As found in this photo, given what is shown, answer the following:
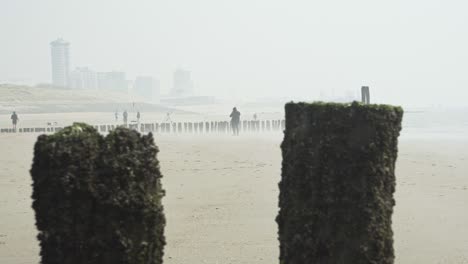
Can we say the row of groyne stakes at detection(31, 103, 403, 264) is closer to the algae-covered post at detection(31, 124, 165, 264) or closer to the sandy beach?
the algae-covered post at detection(31, 124, 165, 264)

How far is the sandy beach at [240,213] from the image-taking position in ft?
31.4

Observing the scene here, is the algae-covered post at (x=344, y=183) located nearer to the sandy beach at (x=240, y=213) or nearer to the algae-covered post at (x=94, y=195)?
the algae-covered post at (x=94, y=195)

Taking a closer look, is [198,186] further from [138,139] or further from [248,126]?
[248,126]

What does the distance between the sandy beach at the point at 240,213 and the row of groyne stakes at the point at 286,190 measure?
3.37 meters

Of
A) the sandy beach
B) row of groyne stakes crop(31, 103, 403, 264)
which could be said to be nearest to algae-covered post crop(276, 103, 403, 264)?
row of groyne stakes crop(31, 103, 403, 264)

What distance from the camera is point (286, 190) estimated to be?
238 inches

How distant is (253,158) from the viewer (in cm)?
2258

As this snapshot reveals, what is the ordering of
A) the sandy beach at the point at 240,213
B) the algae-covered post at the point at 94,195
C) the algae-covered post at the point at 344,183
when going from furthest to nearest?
the sandy beach at the point at 240,213
the algae-covered post at the point at 344,183
the algae-covered post at the point at 94,195

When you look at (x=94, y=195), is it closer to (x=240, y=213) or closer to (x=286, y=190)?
(x=286, y=190)

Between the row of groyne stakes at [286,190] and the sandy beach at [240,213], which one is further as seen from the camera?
the sandy beach at [240,213]

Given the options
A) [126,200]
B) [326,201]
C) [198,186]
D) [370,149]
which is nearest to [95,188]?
[126,200]

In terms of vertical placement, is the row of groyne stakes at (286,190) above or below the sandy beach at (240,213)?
above

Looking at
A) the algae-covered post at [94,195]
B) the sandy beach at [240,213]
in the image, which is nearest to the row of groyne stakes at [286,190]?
the algae-covered post at [94,195]

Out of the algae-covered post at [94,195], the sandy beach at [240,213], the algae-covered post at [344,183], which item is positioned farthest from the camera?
the sandy beach at [240,213]
